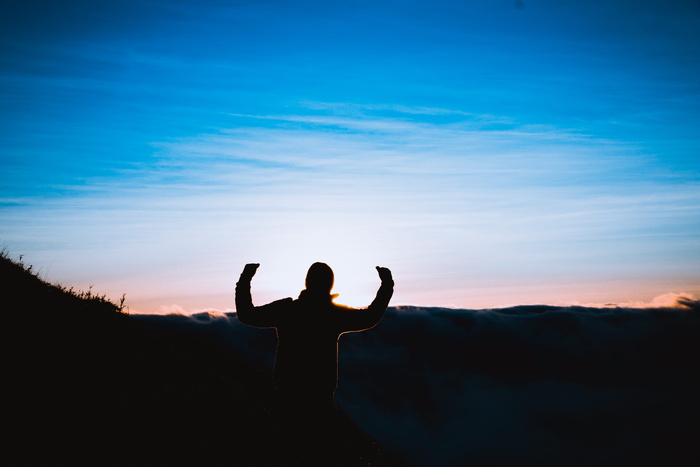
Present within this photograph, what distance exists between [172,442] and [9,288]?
600 cm

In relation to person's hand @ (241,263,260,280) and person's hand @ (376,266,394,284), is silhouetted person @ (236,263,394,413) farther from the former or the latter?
person's hand @ (376,266,394,284)

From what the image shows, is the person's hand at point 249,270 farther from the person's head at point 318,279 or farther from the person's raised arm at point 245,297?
the person's head at point 318,279

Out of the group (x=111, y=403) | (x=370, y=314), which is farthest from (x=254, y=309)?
(x=111, y=403)

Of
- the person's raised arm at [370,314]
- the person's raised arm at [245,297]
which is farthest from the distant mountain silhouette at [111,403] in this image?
the person's raised arm at [245,297]

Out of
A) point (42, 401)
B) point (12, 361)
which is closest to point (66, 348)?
point (12, 361)

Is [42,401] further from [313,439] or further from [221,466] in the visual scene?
[313,439]

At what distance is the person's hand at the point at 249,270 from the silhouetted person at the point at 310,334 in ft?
0.04

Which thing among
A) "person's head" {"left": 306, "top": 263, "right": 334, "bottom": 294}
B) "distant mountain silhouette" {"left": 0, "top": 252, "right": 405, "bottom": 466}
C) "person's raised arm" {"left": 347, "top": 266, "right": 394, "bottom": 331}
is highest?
"person's head" {"left": 306, "top": 263, "right": 334, "bottom": 294}

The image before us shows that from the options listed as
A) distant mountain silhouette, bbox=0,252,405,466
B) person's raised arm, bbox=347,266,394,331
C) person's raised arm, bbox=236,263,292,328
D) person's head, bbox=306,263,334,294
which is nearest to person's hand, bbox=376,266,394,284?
person's raised arm, bbox=347,266,394,331

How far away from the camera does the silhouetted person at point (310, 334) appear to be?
530cm

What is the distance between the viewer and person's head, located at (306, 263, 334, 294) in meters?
5.31

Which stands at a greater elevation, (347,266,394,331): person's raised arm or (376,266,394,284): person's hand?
(376,266,394,284): person's hand

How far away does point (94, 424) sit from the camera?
7539 millimetres

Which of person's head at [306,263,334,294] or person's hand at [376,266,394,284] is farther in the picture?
person's hand at [376,266,394,284]
